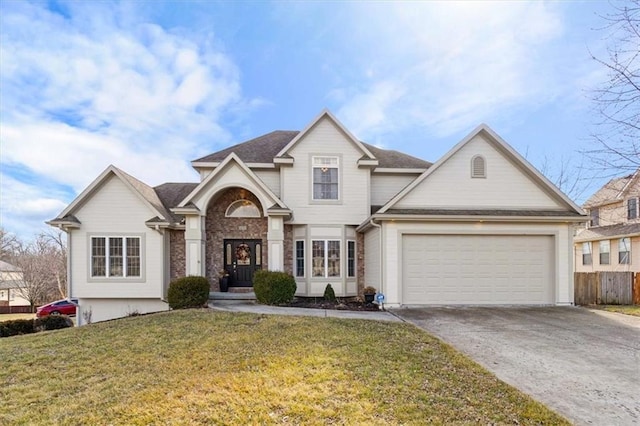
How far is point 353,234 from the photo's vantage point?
1477 cm

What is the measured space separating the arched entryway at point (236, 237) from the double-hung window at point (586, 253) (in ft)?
72.5

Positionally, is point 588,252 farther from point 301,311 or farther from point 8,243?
point 8,243

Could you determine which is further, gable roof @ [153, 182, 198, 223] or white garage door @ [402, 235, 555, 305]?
gable roof @ [153, 182, 198, 223]

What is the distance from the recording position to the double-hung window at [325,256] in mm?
14531

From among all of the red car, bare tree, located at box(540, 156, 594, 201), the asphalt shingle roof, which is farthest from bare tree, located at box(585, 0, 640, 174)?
the red car

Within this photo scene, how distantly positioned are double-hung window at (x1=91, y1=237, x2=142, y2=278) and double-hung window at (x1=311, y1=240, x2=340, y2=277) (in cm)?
694

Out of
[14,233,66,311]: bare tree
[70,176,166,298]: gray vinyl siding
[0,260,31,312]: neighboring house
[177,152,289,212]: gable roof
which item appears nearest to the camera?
[177,152,289,212]: gable roof

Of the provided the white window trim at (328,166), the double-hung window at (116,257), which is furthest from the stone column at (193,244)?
the white window trim at (328,166)

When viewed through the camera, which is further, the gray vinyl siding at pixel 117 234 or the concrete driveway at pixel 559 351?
the gray vinyl siding at pixel 117 234

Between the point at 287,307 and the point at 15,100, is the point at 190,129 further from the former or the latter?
the point at 287,307

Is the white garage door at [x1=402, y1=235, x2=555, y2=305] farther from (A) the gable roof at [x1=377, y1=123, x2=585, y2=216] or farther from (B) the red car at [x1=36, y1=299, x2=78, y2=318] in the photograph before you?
(B) the red car at [x1=36, y1=299, x2=78, y2=318]

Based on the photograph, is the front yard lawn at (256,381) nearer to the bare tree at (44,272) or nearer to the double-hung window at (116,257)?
the double-hung window at (116,257)

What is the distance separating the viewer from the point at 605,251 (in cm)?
2234

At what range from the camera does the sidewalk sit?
10.1 meters
